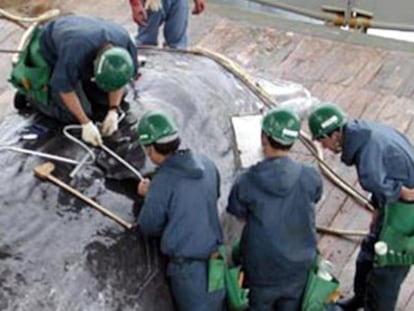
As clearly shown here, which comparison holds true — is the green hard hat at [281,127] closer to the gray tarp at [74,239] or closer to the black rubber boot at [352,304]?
the gray tarp at [74,239]

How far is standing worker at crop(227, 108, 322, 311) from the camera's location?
13.3 ft

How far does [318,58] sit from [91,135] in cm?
308

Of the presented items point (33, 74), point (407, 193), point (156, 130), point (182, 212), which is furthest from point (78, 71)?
point (407, 193)

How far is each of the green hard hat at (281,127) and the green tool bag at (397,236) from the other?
0.64 m

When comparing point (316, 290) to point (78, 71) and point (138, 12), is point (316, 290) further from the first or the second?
point (138, 12)

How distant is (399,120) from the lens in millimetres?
6375

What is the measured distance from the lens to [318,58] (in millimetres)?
7168

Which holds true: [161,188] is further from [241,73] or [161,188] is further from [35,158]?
[241,73]

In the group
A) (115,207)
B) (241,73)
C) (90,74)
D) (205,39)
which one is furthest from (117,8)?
(115,207)

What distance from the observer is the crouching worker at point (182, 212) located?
3984 mm

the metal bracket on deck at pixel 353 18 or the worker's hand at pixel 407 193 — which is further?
the metal bracket on deck at pixel 353 18

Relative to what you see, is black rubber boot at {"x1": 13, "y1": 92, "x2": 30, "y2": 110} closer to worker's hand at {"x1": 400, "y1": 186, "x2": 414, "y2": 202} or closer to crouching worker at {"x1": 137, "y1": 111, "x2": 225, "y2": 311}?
crouching worker at {"x1": 137, "y1": 111, "x2": 225, "y2": 311}

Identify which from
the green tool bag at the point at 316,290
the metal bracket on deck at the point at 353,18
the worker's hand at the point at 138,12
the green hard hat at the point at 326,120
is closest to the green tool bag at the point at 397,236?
the green tool bag at the point at 316,290

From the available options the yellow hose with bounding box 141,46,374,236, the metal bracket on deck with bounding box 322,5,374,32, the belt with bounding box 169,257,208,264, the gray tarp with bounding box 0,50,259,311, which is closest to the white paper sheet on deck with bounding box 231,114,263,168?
the gray tarp with bounding box 0,50,259,311
